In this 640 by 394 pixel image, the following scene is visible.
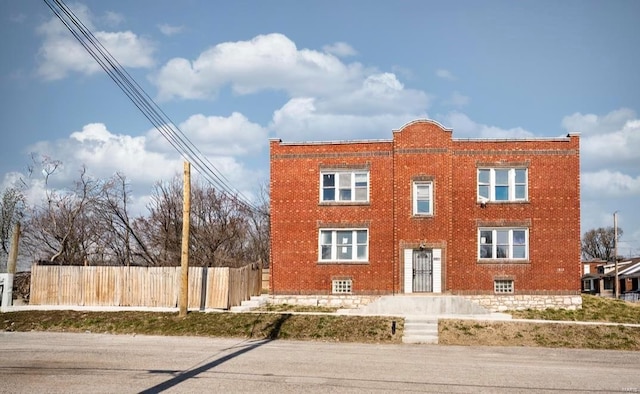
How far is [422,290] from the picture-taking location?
3303 centimetres

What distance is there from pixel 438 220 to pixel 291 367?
669 inches

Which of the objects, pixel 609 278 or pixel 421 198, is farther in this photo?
pixel 609 278

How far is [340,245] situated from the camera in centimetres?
3388

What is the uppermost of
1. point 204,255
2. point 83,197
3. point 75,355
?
point 83,197

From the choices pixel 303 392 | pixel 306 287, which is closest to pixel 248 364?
pixel 303 392

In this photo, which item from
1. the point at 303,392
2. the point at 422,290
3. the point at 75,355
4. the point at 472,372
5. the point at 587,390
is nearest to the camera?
the point at 303,392

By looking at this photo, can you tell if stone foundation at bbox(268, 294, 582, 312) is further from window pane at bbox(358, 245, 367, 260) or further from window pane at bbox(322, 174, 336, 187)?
window pane at bbox(322, 174, 336, 187)

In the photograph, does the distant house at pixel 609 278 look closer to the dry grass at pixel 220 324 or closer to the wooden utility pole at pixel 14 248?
the dry grass at pixel 220 324

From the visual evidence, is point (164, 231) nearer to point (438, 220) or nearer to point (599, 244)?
point (438, 220)

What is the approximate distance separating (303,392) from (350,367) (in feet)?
13.3

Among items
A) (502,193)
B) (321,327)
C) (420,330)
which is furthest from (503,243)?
(321,327)

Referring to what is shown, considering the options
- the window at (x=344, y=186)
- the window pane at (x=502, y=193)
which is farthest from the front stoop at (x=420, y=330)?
the window pane at (x=502, y=193)

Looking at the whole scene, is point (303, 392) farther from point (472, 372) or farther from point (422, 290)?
point (422, 290)

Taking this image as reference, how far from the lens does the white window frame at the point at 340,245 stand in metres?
33.8
